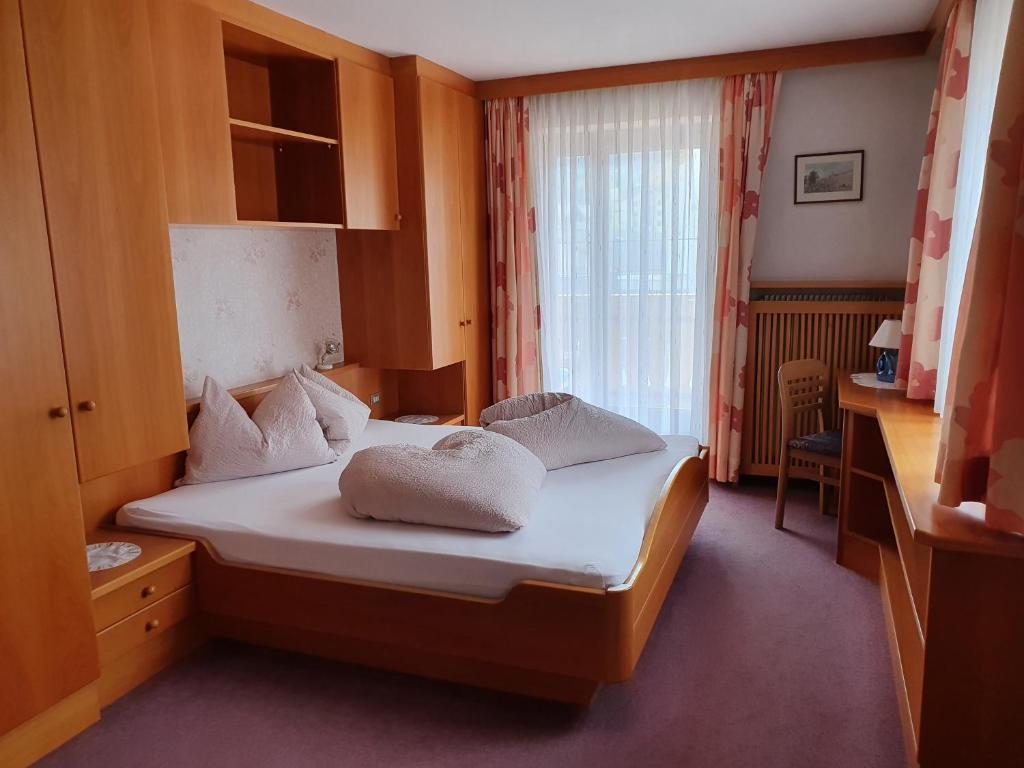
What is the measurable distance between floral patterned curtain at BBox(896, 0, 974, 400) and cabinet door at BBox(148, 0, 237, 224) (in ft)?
9.19

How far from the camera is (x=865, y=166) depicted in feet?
13.8

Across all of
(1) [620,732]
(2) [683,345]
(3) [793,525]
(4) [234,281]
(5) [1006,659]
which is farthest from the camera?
(2) [683,345]

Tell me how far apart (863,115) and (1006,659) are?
124 inches

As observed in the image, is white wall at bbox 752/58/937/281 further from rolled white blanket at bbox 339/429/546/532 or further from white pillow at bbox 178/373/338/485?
white pillow at bbox 178/373/338/485

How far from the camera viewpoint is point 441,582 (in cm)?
241

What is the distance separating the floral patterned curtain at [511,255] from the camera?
4.68 metres

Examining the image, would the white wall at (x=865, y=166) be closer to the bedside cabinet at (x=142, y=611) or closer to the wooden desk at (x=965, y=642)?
the wooden desk at (x=965, y=642)

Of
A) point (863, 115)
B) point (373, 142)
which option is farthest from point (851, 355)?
point (373, 142)

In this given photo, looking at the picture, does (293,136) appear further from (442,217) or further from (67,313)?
(67,313)

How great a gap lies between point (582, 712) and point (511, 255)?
9.70 feet

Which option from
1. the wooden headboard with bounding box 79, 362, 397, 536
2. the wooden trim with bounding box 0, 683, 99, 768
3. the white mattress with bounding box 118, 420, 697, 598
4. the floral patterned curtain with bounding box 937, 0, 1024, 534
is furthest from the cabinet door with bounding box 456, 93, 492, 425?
the floral patterned curtain with bounding box 937, 0, 1024, 534

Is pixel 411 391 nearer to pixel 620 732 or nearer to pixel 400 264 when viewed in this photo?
pixel 400 264

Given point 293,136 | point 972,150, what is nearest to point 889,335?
point 972,150

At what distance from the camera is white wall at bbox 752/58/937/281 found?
410 centimetres
